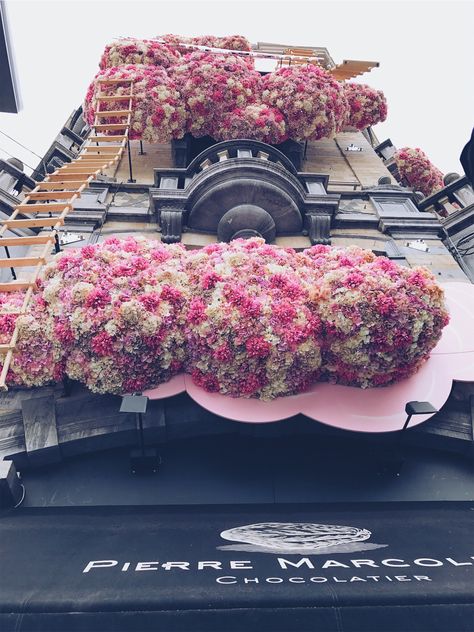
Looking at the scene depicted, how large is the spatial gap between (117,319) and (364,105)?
1626 centimetres

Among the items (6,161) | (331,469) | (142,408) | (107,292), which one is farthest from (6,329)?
(6,161)

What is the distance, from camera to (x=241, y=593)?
3.83m

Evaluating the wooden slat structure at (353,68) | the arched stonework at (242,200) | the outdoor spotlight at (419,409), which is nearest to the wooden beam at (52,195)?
the arched stonework at (242,200)

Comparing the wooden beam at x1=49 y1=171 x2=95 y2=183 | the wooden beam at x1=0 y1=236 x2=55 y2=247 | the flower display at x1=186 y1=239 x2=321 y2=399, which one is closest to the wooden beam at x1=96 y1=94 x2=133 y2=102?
the wooden beam at x1=49 y1=171 x2=95 y2=183

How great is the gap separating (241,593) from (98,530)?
2.40 meters

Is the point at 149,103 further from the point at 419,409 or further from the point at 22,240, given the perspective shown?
the point at 419,409

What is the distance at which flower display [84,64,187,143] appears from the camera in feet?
44.3

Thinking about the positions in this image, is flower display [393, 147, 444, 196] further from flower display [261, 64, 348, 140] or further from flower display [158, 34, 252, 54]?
flower display [158, 34, 252, 54]

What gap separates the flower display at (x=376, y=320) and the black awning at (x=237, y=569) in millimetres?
2051

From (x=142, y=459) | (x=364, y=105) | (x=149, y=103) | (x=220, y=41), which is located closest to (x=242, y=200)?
(x=149, y=103)

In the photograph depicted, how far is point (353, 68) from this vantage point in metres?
20.1

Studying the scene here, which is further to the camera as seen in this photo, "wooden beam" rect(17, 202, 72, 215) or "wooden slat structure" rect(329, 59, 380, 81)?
"wooden slat structure" rect(329, 59, 380, 81)

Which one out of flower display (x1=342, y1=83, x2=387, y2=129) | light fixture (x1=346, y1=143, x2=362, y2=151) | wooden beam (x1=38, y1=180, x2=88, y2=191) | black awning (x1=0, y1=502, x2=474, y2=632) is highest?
flower display (x1=342, y1=83, x2=387, y2=129)

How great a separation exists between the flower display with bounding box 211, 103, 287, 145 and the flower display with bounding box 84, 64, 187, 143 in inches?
57.2
